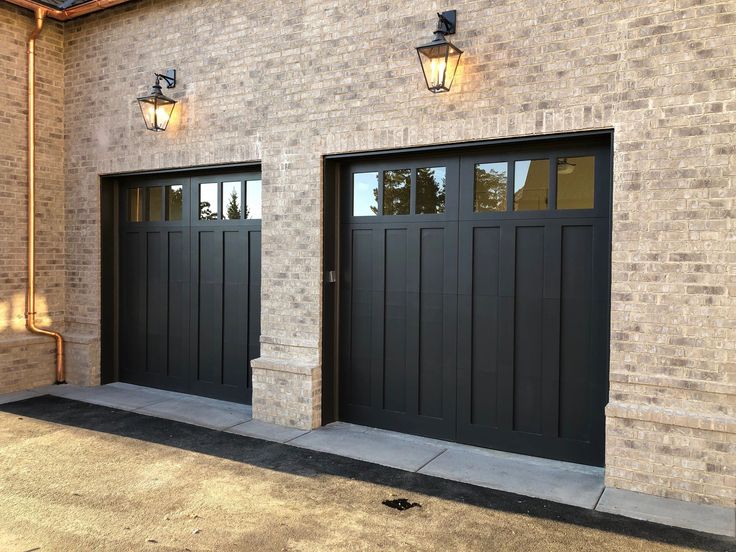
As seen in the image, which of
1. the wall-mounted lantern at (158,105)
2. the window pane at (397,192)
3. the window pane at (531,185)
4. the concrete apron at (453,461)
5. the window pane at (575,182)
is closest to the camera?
the concrete apron at (453,461)

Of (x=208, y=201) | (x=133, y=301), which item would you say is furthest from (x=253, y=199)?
(x=133, y=301)

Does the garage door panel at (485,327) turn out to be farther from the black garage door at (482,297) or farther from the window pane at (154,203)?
the window pane at (154,203)

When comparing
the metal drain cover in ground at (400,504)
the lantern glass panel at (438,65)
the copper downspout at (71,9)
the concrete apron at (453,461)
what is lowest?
the metal drain cover in ground at (400,504)

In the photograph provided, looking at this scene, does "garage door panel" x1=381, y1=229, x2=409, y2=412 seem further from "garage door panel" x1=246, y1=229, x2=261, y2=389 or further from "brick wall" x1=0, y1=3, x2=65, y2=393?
"brick wall" x1=0, y1=3, x2=65, y2=393

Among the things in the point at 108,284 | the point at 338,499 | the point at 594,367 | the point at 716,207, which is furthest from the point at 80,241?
the point at 716,207

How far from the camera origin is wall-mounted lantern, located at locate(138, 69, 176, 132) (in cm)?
671

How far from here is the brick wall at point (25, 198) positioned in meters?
7.40

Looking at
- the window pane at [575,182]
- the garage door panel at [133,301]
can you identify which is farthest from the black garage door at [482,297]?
the garage door panel at [133,301]

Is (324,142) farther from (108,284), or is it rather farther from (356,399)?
(108,284)

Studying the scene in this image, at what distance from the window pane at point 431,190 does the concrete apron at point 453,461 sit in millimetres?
2195

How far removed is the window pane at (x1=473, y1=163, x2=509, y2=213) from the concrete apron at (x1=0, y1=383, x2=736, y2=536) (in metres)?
2.19

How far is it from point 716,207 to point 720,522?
7.01 feet

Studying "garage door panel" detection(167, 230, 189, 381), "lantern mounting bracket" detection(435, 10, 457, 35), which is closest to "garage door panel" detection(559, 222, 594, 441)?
"lantern mounting bracket" detection(435, 10, 457, 35)

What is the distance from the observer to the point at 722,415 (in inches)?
166
